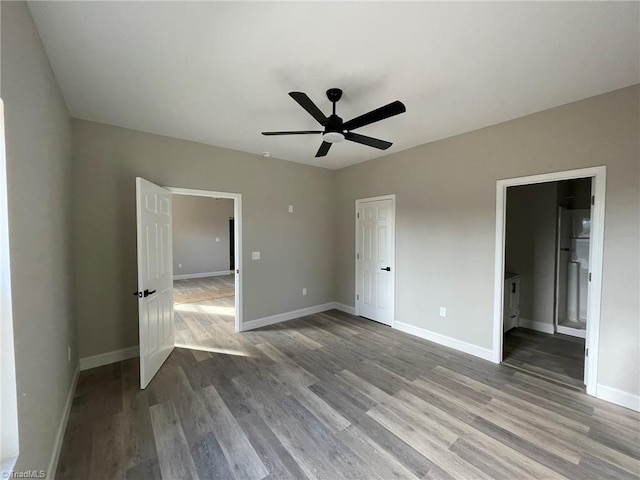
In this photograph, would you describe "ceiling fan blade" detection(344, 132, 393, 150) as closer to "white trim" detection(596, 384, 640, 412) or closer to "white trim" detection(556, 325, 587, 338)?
"white trim" detection(596, 384, 640, 412)

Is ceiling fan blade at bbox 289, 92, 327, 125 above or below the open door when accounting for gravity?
above

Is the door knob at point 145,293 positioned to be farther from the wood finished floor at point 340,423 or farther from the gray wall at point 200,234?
the gray wall at point 200,234

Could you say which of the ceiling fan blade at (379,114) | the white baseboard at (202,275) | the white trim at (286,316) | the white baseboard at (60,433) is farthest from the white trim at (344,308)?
the white baseboard at (202,275)

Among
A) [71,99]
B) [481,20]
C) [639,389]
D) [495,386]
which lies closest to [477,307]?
[495,386]

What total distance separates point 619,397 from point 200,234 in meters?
9.07

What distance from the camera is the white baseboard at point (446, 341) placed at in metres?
3.11

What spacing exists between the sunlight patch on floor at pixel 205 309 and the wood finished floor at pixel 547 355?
4.28 meters

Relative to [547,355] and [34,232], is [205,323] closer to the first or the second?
[34,232]

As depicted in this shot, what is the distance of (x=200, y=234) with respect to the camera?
844cm

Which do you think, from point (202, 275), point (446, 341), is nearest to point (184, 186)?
point (446, 341)

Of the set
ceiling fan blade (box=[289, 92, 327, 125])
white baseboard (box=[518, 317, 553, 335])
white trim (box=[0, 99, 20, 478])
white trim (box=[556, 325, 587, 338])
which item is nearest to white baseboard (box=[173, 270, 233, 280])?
white trim (box=[0, 99, 20, 478])

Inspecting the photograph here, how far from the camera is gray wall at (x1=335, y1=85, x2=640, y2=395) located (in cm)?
222

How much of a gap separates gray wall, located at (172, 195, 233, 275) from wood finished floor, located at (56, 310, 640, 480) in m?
5.59

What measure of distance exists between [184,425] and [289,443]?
→ 0.85 metres
